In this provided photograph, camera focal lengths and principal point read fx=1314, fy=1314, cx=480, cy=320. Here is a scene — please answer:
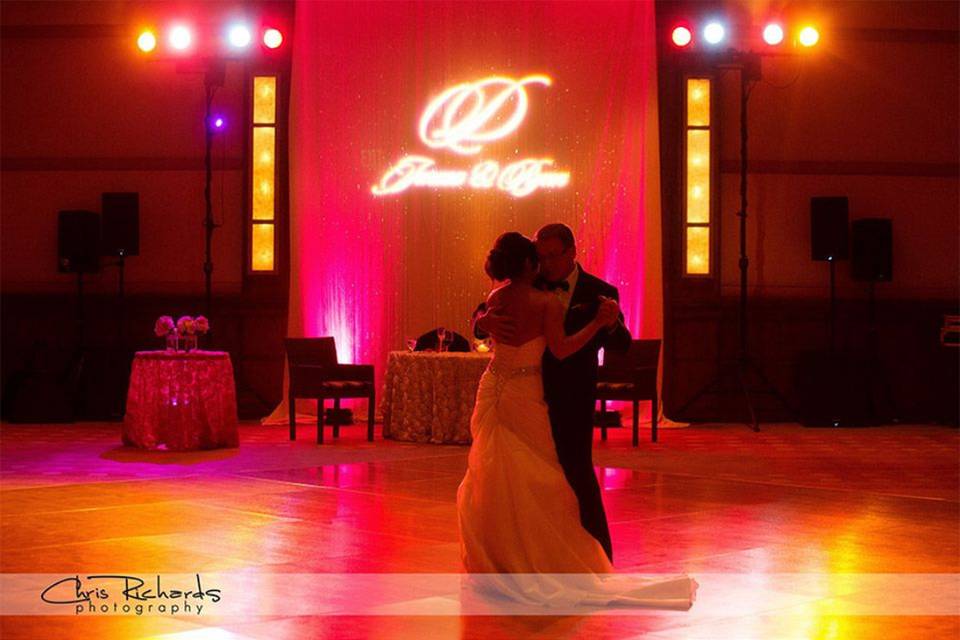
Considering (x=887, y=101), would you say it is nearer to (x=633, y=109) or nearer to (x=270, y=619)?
(x=633, y=109)

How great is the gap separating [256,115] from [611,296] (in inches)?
302

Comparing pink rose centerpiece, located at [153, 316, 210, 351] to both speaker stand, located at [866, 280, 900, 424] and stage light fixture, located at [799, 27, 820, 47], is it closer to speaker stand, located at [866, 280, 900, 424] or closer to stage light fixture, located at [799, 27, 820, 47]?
stage light fixture, located at [799, 27, 820, 47]

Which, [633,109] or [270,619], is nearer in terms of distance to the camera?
[270,619]

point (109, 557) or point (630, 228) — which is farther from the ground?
point (630, 228)

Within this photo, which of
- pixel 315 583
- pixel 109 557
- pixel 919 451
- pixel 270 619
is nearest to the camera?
pixel 270 619

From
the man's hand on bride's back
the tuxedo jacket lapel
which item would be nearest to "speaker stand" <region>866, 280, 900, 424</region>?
the tuxedo jacket lapel

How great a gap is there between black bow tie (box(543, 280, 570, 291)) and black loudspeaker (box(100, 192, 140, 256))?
7386mm

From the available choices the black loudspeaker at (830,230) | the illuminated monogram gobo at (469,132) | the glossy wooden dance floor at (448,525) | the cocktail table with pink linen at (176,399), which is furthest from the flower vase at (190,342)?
the black loudspeaker at (830,230)

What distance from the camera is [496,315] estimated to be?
15.2ft

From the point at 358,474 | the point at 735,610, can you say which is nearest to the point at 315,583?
the point at 735,610

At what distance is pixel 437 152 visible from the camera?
11531 millimetres

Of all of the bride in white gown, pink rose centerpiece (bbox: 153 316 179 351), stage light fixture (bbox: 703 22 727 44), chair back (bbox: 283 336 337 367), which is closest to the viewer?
the bride in white gown

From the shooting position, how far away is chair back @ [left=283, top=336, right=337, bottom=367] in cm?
1030

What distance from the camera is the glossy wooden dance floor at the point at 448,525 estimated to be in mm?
4043
